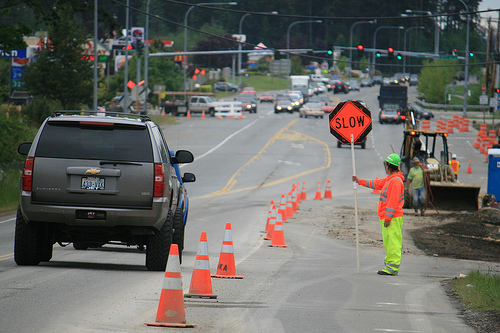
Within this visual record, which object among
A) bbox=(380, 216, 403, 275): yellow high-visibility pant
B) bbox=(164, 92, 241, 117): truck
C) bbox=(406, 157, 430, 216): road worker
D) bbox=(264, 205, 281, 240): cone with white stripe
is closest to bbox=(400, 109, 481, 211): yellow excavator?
bbox=(406, 157, 430, 216): road worker

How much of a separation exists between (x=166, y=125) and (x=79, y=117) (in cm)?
5232

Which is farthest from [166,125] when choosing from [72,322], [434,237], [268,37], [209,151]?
[268,37]

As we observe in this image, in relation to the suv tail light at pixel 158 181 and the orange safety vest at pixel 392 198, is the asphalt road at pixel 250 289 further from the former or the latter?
the suv tail light at pixel 158 181

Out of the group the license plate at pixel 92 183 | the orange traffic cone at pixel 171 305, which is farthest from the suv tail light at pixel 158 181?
the orange traffic cone at pixel 171 305

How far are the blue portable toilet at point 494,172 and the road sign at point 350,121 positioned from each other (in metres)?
15.5

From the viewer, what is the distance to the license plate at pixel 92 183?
1044 centimetres

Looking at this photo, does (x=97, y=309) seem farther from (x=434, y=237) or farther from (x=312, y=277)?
(x=434, y=237)

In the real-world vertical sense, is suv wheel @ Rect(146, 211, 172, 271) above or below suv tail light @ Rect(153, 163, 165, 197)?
below

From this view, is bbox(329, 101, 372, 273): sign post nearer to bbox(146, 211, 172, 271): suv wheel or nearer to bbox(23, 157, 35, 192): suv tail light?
bbox(146, 211, 172, 271): suv wheel

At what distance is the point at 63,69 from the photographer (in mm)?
48531

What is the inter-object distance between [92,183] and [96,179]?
0.07 m

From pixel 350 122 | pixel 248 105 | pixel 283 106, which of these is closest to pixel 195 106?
pixel 248 105

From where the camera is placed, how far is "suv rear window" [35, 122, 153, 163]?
34.4 ft

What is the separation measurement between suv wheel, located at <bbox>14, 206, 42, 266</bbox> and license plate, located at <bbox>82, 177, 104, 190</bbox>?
1044 millimetres
